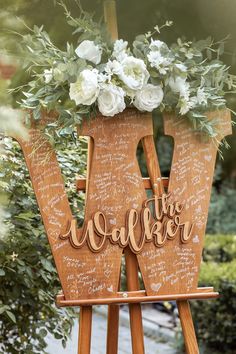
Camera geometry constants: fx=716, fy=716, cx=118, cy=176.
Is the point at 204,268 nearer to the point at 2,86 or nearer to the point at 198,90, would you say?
the point at 198,90

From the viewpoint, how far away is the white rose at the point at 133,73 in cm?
302

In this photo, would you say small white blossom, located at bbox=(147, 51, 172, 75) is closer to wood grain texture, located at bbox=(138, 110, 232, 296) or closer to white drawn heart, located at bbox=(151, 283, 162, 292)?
wood grain texture, located at bbox=(138, 110, 232, 296)

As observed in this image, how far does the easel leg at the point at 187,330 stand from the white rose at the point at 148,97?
90 centimetres

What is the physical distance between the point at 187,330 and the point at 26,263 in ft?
3.35

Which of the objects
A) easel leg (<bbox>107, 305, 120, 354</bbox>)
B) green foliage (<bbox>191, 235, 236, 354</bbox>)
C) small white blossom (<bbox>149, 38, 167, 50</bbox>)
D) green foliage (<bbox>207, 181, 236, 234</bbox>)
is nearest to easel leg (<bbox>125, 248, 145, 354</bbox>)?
easel leg (<bbox>107, 305, 120, 354</bbox>)

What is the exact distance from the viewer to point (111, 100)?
3.01m

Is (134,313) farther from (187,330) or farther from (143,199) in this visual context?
(143,199)

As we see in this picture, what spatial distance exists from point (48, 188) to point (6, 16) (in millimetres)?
918

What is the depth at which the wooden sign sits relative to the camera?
10.1 feet

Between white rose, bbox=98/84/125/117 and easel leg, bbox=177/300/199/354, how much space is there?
0.93 metres

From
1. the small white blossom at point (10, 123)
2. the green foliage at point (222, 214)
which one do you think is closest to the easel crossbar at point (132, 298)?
the small white blossom at point (10, 123)

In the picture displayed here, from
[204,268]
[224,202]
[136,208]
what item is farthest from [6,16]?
[224,202]

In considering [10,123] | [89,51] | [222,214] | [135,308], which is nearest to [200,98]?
[89,51]

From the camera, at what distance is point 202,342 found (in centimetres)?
567
